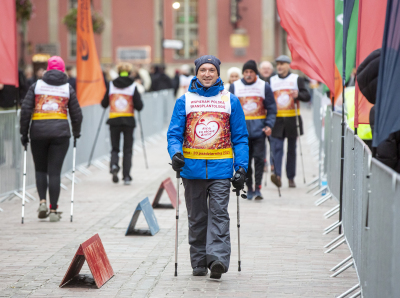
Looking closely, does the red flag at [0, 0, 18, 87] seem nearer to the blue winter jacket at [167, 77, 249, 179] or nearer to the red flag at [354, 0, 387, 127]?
the blue winter jacket at [167, 77, 249, 179]

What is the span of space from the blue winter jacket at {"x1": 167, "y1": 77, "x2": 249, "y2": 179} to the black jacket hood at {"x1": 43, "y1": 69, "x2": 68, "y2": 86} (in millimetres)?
3105

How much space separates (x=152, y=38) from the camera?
148 ft

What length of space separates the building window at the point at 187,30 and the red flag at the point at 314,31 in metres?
36.2

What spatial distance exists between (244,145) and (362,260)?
1.65 metres

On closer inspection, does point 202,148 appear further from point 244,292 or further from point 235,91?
point 235,91

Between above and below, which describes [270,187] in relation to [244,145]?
below

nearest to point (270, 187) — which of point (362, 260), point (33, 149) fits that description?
point (33, 149)

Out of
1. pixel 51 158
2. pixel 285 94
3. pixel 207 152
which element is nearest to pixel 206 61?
pixel 207 152

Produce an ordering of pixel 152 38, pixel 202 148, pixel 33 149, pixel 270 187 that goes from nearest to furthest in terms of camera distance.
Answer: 1. pixel 202 148
2. pixel 33 149
3. pixel 270 187
4. pixel 152 38

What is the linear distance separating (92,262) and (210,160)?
135 cm

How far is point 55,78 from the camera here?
9352mm

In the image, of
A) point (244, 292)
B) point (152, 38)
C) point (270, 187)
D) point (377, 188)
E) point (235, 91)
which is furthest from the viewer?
point (152, 38)

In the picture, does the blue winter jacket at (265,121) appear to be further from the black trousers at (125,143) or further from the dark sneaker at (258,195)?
the black trousers at (125,143)

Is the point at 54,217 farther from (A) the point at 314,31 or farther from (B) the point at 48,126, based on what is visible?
(A) the point at 314,31
